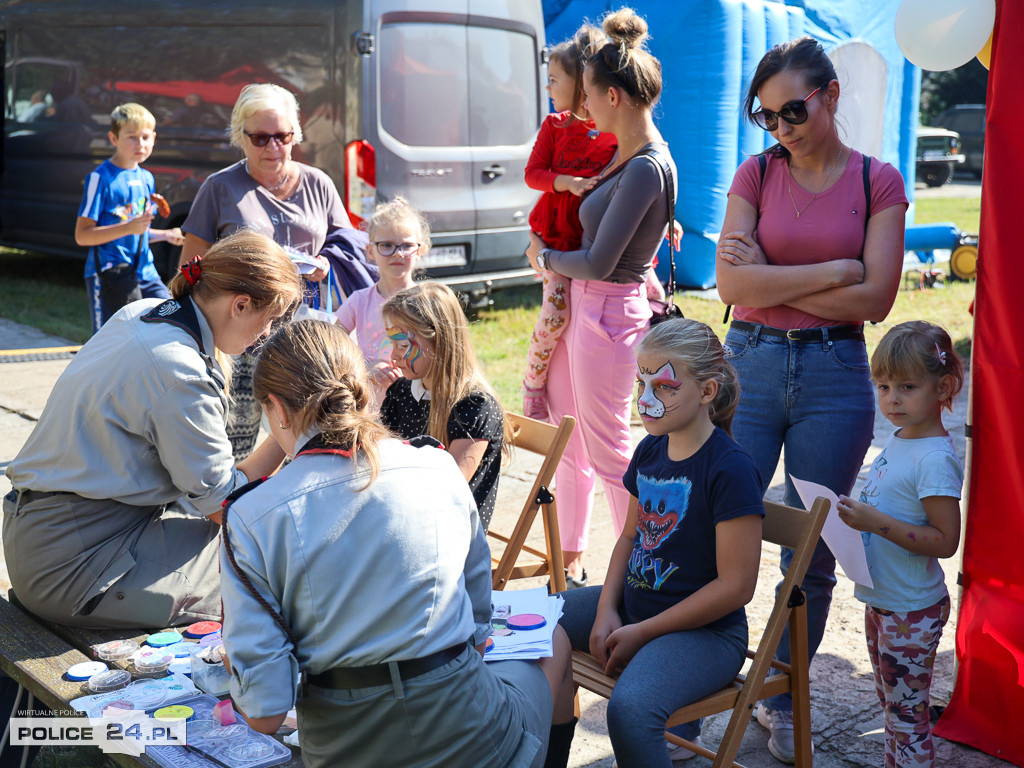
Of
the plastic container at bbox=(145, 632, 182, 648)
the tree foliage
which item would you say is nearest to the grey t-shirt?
the plastic container at bbox=(145, 632, 182, 648)

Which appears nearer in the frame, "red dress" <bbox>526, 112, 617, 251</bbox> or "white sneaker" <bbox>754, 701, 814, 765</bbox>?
"white sneaker" <bbox>754, 701, 814, 765</bbox>

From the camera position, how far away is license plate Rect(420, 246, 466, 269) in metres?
7.36

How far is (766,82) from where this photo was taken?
9.01 feet

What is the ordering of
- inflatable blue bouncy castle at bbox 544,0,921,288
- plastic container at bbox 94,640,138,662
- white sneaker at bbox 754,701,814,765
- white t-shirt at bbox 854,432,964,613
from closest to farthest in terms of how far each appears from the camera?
plastic container at bbox 94,640,138,662
white t-shirt at bbox 854,432,964,613
white sneaker at bbox 754,701,814,765
inflatable blue bouncy castle at bbox 544,0,921,288

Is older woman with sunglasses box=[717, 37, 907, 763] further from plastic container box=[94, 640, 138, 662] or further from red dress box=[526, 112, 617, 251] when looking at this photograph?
plastic container box=[94, 640, 138, 662]

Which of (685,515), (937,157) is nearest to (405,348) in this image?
(685,515)

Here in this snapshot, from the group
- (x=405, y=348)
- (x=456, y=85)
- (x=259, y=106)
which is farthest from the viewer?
(x=456, y=85)

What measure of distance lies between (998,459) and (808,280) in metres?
0.74

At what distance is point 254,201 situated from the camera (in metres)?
3.91

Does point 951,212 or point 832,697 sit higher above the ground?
point 951,212

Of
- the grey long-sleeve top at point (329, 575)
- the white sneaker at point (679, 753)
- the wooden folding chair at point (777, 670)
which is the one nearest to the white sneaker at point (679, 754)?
the white sneaker at point (679, 753)

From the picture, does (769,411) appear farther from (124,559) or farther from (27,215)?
(27,215)

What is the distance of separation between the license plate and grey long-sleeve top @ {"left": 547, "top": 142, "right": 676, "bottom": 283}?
377cm

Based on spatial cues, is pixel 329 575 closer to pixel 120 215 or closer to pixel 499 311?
pixel 120 215
